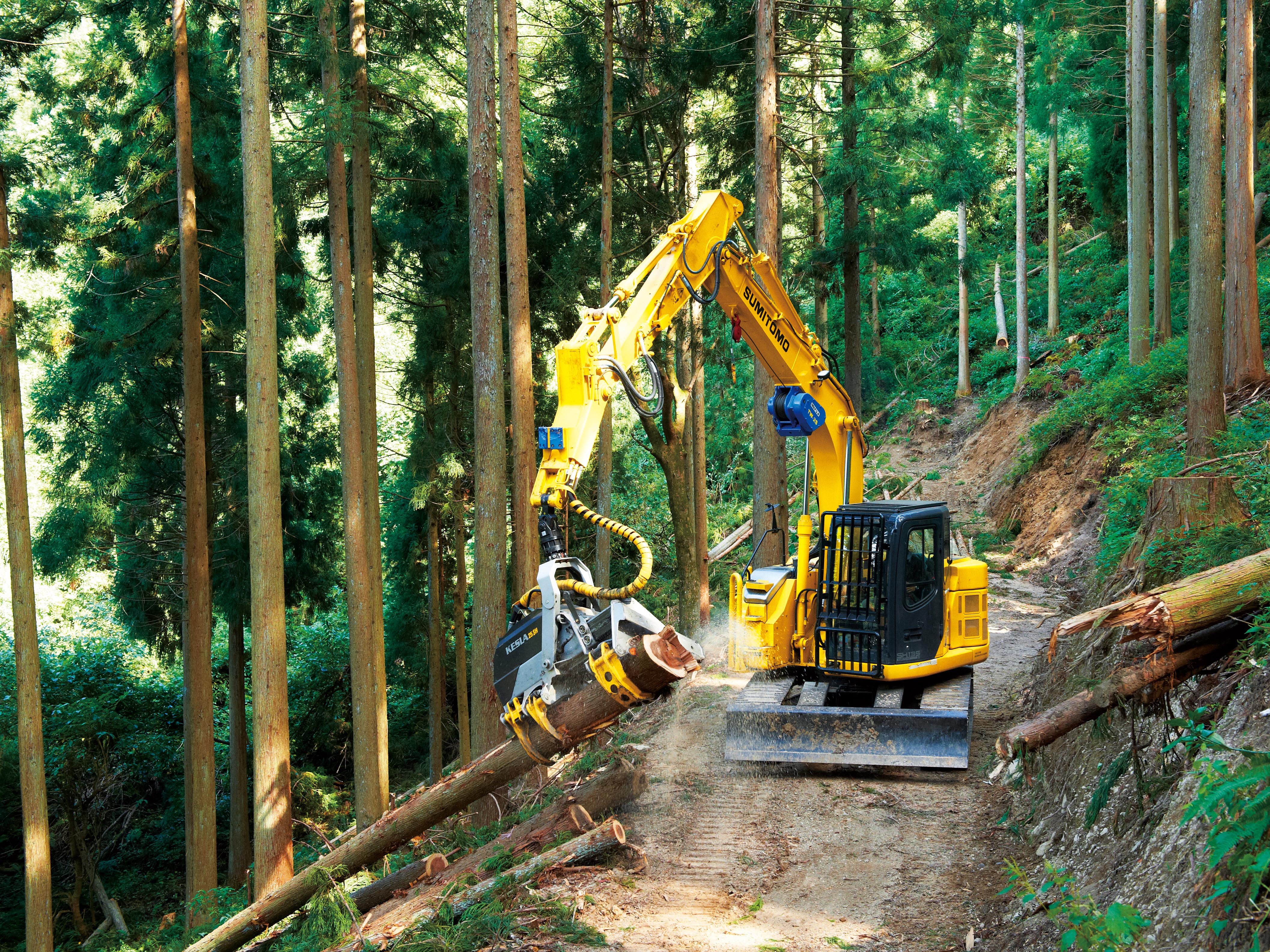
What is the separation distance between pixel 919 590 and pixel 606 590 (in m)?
3.74

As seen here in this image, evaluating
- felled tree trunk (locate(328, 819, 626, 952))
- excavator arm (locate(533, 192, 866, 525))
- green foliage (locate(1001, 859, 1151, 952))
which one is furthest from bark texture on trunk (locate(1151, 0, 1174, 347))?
green foliage (locate(1001, 859, 1151, 952))

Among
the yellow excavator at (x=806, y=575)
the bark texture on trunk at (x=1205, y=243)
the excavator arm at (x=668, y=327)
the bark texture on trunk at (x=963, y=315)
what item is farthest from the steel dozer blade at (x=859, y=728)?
the bark texture on trunk at (x=963, y=315)

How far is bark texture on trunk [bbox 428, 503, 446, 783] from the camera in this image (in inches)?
784

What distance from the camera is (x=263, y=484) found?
951cm

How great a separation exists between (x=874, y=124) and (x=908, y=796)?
1123 cm

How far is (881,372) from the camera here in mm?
33000

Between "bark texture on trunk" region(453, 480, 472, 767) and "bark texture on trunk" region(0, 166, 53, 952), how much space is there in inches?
298

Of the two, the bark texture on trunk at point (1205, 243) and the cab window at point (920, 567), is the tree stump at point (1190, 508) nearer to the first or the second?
the cab window at point (920, 567)

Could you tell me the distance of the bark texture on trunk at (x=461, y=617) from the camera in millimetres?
18984

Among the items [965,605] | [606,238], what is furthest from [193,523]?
[965,605]

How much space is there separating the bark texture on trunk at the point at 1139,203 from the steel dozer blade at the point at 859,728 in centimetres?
1123

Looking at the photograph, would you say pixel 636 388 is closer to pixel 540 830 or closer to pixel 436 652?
pixel 540 830

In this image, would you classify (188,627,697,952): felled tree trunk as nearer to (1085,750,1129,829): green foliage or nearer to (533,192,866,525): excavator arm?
(533,192,866,525): excavator arm

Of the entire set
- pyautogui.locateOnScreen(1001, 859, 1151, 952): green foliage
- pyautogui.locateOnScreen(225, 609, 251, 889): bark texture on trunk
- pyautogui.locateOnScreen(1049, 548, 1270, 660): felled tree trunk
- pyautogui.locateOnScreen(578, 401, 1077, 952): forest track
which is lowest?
pyautogui.locateOnScreen(225, 609, 251, 889): bark texture on trunk
